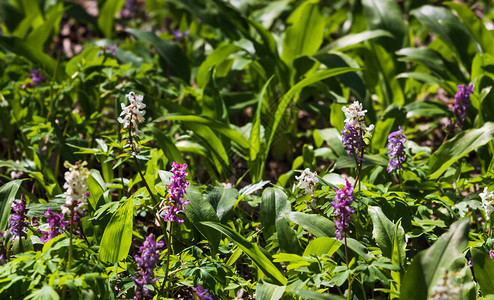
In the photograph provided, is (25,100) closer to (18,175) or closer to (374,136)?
(18,175)

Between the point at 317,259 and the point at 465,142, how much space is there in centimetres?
131

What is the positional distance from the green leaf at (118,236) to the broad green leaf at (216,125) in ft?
2.23

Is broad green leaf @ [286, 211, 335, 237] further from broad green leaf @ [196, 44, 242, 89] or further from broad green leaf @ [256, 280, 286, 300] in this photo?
broad green leaf @ [196, 44, 242, 89]

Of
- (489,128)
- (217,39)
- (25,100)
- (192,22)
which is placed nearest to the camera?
(489,128)

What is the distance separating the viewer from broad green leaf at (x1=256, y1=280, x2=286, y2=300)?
1.93 metres

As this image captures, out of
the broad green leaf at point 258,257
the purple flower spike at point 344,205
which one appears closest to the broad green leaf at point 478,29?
the purple flower spike at point 344,205

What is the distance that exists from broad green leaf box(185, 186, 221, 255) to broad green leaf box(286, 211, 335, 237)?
33 cm

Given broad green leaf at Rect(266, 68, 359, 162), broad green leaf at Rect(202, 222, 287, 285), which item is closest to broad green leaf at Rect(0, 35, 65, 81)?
broad green leaf at Rect(266, 68, 359, 162)

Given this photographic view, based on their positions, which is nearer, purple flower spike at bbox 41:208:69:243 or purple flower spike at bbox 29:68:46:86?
purple flower spike at bbox 41:208:69:243

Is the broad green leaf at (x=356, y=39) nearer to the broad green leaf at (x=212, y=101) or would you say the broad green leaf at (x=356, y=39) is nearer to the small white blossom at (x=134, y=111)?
the broad green leaf at (x=212, y=101)

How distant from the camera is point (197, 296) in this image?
1862 mm

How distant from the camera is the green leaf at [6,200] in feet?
7.50

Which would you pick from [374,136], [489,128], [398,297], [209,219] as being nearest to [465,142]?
[489,128]

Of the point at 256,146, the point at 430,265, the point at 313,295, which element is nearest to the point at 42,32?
the point at 256,146
